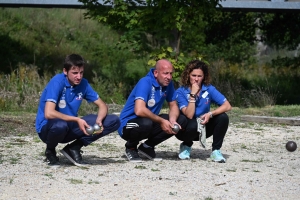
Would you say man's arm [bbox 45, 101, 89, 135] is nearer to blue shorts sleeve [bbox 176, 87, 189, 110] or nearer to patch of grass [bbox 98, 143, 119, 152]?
blue shorts sleeve [bbox 176, 87, 189, 110]

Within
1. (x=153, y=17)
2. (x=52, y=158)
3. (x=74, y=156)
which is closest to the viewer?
(x=52, y=158)

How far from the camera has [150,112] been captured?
9.11 meters

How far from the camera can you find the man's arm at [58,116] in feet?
28.0

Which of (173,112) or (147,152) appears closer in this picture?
(173,112)

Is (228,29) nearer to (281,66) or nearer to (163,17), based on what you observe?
(281,66)

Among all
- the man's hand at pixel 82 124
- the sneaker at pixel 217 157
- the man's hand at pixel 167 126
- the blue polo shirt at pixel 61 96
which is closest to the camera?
the man's hand at pixel 82 124

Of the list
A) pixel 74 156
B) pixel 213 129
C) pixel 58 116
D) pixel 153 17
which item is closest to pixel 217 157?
pixel 213 129

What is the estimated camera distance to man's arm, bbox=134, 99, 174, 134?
→ 358 inches

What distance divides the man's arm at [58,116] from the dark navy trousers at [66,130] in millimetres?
80

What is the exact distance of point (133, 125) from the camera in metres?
9.21

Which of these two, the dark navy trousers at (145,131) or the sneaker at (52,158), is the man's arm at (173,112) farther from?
the sneaker at (52,158)

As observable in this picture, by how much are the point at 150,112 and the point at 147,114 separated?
1.8 inches

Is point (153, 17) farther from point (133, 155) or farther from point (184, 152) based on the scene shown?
point (133, 155)

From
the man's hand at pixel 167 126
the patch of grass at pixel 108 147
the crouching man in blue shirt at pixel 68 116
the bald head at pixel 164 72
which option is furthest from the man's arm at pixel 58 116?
the patch of grass at pixel 108 147
